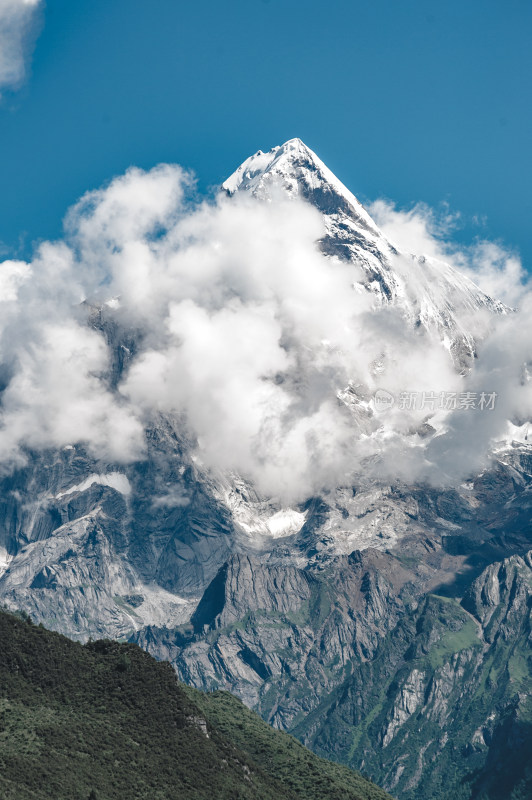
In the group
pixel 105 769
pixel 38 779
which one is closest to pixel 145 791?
pixel 105 769

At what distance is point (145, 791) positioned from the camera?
638 feet

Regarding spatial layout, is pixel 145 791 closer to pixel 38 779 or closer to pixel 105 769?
pixel 105 769

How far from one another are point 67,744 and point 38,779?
19668 mm

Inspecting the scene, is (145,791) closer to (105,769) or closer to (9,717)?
(105,769)

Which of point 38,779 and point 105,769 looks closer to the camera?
point 38,779

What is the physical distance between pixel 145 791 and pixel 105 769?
8.53 meters

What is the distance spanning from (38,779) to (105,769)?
20.5m

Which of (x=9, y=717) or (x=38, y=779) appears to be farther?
(x=9, y=717)

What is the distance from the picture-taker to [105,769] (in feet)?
644

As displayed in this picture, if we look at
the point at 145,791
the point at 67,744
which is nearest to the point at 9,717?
the point at 67,744

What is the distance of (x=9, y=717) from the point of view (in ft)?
650

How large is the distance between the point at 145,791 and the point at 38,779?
2429cm

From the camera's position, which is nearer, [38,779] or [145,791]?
[38,779]

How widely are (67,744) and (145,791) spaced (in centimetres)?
1709
